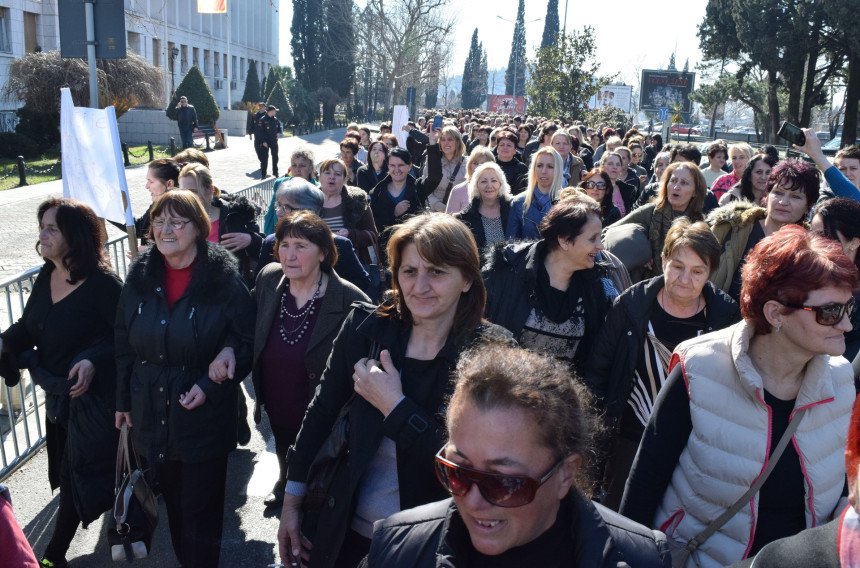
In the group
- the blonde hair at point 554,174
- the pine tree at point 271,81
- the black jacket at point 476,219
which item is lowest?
the black jacket at point 476,219

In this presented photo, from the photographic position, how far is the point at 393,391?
239cm

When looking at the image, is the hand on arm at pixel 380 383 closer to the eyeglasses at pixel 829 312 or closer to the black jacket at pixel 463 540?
the black jacket at pixel 463 540

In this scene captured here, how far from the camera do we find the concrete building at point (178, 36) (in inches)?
1459

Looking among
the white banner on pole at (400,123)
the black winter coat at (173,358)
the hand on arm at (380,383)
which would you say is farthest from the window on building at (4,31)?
the hand on arm at (380,383)

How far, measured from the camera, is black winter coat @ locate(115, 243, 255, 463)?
356 cm

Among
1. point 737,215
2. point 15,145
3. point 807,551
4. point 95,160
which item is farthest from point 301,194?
point 15,145

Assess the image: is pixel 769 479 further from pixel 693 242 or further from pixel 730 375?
pixel 693 242

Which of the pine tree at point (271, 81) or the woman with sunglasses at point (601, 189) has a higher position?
the pine tree at point (271, 81)

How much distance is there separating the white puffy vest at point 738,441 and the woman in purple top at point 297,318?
1896 mm

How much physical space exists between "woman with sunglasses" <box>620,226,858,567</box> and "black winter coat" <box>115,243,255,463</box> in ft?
6.98

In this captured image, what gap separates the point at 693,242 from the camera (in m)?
3.62

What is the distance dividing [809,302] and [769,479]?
0.58 metres

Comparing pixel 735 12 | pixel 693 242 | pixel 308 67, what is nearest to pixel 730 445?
pixel 693 242

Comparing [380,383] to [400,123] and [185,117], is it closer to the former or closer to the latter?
[400,123]
